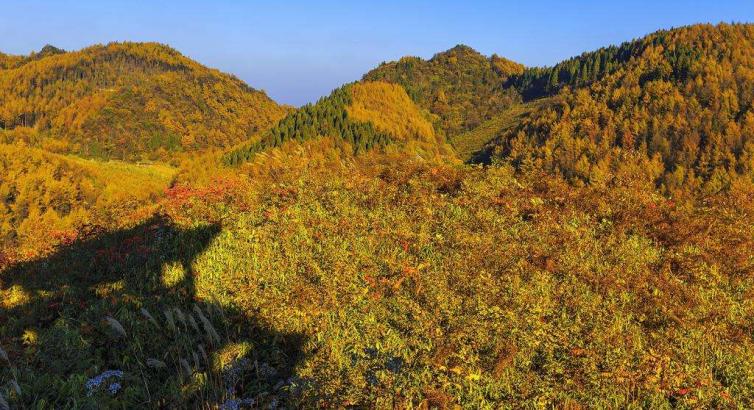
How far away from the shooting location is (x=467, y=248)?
9.13 m

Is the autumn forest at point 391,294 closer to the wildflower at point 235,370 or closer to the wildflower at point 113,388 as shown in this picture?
the wildflower at point 235,370

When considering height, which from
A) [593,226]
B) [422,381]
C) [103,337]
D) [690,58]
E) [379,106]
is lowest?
[103,337]

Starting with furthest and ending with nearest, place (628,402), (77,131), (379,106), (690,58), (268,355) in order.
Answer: (77,131) < (690,58) < (379,106) < (268,355) < (628,402)

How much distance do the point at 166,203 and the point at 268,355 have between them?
8048 mm

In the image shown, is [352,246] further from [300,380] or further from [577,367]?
[577,367]

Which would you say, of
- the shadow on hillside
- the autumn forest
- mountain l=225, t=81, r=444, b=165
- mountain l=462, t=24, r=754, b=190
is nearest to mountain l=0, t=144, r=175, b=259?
mountain l=225, t=81, r=444, b=165

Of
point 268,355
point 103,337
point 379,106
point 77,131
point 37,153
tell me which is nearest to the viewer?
point 268,355

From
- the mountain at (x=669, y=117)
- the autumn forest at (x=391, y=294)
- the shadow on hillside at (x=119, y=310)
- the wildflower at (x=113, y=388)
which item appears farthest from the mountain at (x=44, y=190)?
the mountain at (x=669, y=117)

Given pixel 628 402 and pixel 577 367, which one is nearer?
pixel 628 402

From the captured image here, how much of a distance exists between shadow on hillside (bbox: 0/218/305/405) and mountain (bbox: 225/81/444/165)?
54515 mm

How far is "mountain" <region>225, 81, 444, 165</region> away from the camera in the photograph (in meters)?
76.2

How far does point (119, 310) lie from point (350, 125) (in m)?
75.1

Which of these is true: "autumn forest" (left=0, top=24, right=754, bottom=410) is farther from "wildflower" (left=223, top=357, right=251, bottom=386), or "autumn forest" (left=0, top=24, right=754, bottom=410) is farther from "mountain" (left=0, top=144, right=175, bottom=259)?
"mountain" (left=0, top=144, right=175, bottom=259)

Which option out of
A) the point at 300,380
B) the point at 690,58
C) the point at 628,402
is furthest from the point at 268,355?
the point at 690,58
